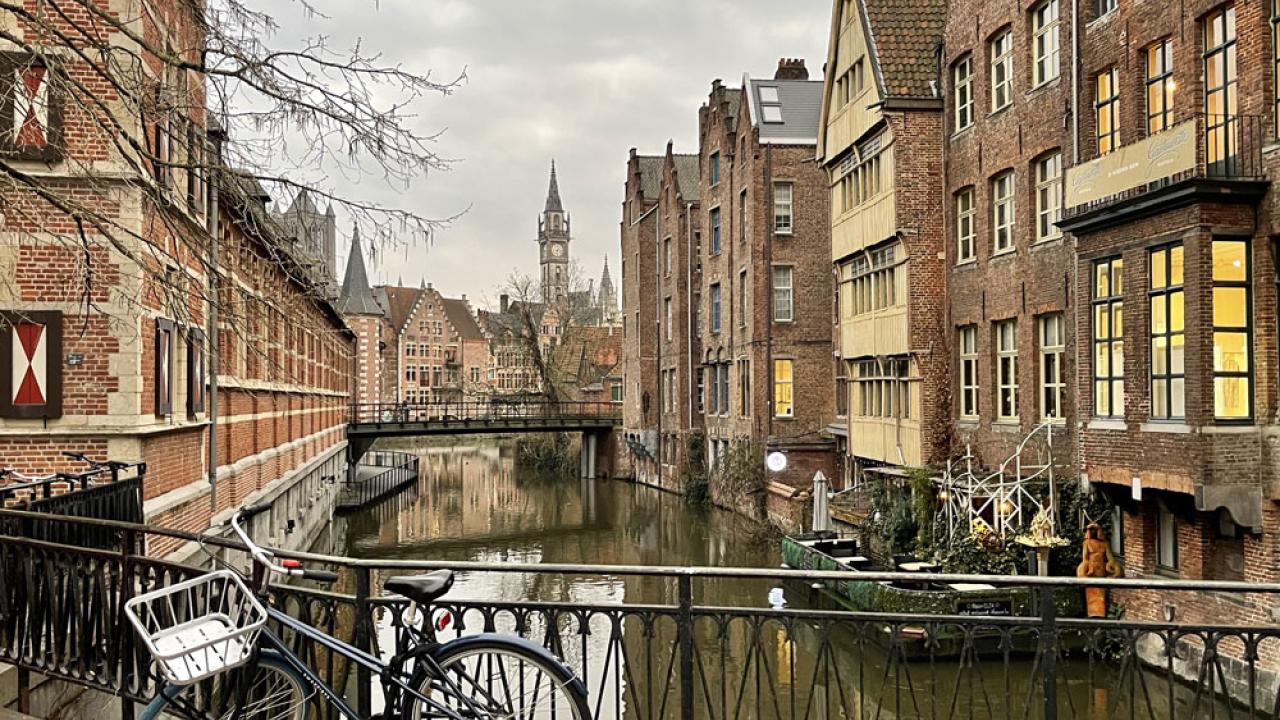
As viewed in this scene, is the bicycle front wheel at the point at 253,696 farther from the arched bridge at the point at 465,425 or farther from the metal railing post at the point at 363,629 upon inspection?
the arched bridge at the point at 465,425

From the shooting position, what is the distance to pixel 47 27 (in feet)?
22.7

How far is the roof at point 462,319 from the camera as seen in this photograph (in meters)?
116

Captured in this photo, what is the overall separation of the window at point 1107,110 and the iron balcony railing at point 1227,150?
2.23 m

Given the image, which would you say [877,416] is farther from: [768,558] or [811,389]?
[811,389]

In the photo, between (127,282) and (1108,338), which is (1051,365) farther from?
(127,282)

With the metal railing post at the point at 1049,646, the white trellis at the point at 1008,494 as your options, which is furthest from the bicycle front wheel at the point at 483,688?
the white trellis at the point at 1008,494

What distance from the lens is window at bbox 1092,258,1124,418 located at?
615 inches

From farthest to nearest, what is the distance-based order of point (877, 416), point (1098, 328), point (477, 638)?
point (877, 416), point (1098, 328), point (477, 638)

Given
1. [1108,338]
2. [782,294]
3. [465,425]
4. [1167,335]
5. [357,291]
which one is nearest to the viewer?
[1167,335]

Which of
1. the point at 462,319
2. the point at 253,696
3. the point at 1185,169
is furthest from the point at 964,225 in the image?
the point at 462,319

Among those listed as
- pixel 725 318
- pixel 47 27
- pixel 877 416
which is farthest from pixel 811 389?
pixel 47 27

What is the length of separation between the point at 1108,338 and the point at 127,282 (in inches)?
517

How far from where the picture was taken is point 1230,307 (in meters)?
13.7

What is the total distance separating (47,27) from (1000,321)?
58.7ft
